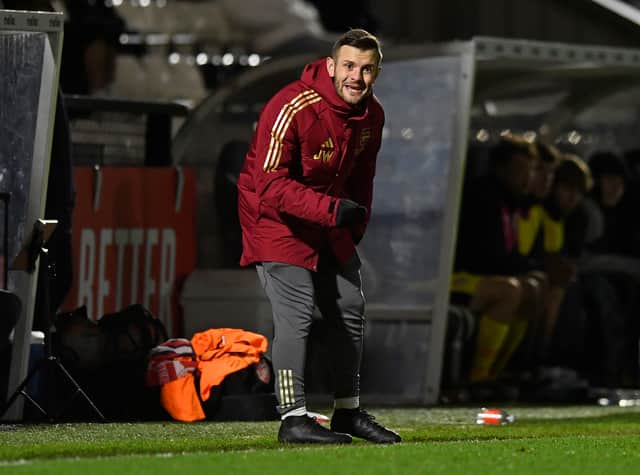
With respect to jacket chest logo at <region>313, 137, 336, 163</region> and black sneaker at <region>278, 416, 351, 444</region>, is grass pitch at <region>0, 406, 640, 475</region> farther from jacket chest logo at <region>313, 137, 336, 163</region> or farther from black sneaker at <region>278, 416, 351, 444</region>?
jacket chest logo at <region>313, 137, 336, 163</region>

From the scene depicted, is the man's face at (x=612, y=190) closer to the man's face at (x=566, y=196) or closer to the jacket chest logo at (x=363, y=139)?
the man's face at (x=566, y=196)

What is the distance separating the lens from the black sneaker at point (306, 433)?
26.7 feet

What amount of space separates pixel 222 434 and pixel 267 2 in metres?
9.97

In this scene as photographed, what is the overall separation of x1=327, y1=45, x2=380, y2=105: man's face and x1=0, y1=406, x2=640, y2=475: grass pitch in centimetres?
147

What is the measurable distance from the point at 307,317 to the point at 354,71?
1.04 m

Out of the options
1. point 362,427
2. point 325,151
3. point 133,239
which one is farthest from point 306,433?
point 133,239

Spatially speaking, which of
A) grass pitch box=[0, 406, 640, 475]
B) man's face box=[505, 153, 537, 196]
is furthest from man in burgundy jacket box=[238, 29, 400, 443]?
man's face box=[505, 153, 537, 196]

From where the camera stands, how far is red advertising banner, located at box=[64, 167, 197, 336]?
36.1ft

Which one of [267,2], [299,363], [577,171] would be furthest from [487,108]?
[299,363]

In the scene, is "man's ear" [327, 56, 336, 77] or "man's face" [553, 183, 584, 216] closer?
"man's ear" [327, 56, 336, 77]

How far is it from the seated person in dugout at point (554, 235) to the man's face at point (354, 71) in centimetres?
542

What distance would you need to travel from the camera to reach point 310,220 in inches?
312

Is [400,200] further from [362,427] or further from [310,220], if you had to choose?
[310,220]

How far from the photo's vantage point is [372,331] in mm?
12039
